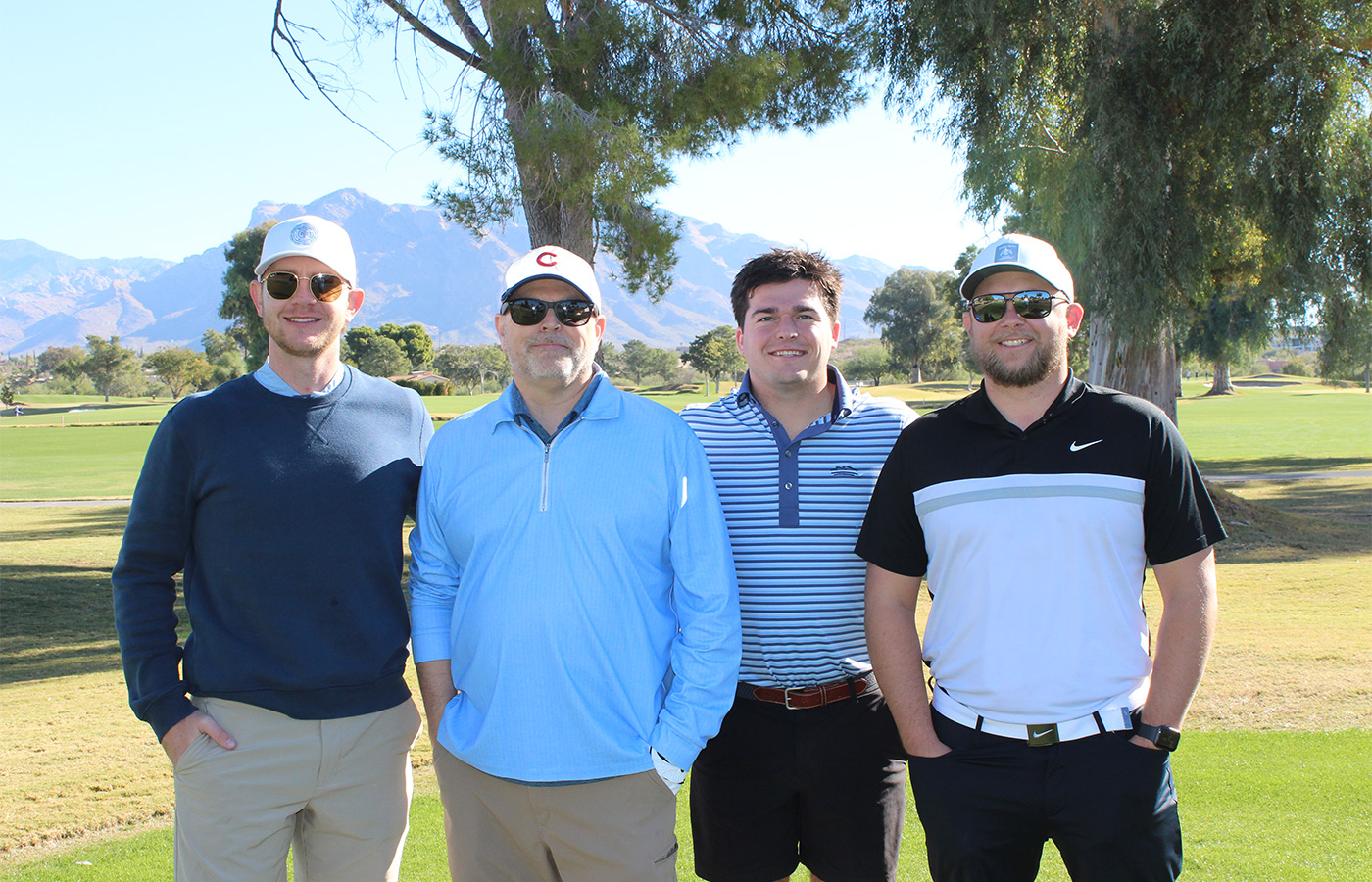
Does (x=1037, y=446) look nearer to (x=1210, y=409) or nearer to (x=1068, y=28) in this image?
(x=1068, y=28)

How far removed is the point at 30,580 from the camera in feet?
41.0

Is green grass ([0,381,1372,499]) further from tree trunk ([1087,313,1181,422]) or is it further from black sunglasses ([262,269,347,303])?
black sunglasses ([262,269,347,303])

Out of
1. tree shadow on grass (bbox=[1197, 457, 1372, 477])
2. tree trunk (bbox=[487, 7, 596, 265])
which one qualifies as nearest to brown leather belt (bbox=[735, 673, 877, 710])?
tree trunk (bbox=[487, 7, 596, 265])

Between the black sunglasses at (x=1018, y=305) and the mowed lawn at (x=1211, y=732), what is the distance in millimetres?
2293

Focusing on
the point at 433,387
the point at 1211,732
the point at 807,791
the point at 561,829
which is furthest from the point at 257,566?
the point at 433,387

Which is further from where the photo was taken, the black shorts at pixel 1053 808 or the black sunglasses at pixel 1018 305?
the black sunglasses at pixel 1018 305

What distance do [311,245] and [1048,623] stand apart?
7.97 ft

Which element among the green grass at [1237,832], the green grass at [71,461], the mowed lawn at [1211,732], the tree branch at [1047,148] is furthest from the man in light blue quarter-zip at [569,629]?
the green grass at [71,461]

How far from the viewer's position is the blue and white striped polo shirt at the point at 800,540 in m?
3.01

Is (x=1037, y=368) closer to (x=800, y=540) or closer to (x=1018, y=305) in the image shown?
(x=1018, y=305)

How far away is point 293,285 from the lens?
289cm

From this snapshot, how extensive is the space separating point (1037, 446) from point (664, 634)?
1.17 m

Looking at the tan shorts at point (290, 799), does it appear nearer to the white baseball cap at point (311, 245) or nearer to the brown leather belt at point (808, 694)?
the brown leather belt at point (808, 694)

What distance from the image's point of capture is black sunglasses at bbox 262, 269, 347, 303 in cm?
288
